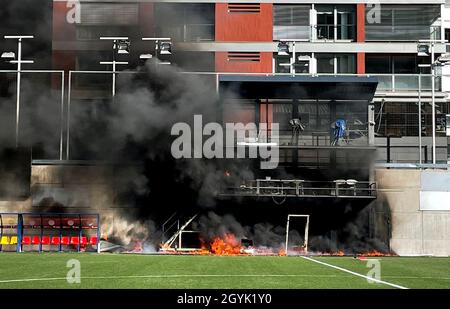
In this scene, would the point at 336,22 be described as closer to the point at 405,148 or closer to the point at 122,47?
the point at 405,148

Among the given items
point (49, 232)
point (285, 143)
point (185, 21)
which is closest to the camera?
point (49, 232)

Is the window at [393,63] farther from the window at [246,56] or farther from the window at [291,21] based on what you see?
the window at [246,56]

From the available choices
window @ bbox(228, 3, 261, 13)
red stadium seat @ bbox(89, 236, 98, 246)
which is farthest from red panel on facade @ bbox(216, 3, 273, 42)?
red stadium seat @ bbox(89, 236, 98, 246)

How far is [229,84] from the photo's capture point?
25.2m

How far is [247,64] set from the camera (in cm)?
3161

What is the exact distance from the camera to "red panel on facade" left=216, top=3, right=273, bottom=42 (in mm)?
32312

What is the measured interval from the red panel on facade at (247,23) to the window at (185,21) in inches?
20.2

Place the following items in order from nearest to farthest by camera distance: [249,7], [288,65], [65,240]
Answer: [65,240] < [288,65] < [249,7]

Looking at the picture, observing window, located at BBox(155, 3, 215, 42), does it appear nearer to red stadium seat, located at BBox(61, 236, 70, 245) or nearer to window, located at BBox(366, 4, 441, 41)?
window, located at BBox(366, 4, 441, 41)

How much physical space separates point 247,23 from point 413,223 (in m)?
13.7

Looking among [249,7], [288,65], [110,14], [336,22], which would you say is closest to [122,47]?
[110,14]

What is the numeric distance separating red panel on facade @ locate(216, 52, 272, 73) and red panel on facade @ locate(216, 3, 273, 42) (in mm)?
1008
